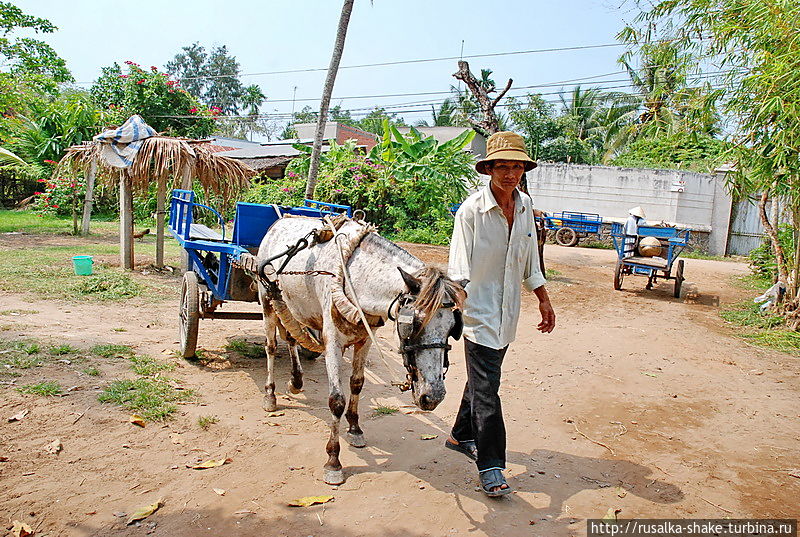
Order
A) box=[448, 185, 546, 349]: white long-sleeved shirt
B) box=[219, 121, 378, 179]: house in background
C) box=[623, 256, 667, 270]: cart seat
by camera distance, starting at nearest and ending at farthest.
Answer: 1. box=[448, 185, 546, 349]: white long-sleeved shirt
2. box=[623, 256, 667, 270]: cart seat
3. box=[219, 121, 378, 179]: house in background

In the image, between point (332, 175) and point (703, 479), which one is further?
point (332, 175)

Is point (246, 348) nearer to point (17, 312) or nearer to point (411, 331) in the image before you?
point (17, 312)

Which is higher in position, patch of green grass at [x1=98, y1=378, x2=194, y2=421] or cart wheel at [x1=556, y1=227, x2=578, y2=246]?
cart wheel at [x1=556, y1=227, x2=578, y2=246]

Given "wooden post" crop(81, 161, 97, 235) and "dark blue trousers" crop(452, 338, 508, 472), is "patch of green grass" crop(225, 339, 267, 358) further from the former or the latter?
"wooden post" crop(81, 161, 97, 235)

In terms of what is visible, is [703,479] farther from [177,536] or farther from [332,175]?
[332,175]

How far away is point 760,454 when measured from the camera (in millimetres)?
4160

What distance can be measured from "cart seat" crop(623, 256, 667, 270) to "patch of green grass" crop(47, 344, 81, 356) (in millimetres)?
9613

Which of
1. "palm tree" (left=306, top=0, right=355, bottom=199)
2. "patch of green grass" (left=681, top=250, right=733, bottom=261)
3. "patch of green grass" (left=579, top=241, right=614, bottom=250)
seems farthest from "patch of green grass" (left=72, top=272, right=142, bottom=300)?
"patch of green grass" (left=681, top=250, right=733, bottom=261)

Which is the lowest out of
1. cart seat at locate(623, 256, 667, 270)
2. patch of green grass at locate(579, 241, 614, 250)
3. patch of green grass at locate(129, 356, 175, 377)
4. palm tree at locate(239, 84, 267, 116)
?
patch of green grass at locate(129, 356, 175, 377)

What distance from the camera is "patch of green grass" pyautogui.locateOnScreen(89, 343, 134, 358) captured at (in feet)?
17.9

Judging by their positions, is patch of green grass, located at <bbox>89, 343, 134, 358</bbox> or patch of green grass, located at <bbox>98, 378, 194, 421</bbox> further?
patch of green grass, located at <bbox>89, 343, 134, 358</bbox>

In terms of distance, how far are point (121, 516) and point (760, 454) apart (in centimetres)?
448

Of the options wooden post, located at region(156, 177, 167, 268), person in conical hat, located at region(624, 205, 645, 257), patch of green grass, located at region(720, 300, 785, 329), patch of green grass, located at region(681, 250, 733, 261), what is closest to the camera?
patch of green grass, located at region(720, 300, 785, 329)

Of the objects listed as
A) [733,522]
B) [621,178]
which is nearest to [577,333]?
[733,522]
